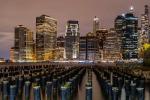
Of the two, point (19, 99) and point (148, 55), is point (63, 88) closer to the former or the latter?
point (19, 99)

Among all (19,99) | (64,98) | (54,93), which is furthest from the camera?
(54,93)

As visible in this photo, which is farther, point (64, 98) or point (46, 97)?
point (46, 97)

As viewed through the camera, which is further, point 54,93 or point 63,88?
point 54,93

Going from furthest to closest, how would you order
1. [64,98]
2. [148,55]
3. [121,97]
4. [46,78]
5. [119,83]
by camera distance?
[148,55] → [46,78] → [119,83] → [121,97] → [64,98]

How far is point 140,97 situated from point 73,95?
28.0ft

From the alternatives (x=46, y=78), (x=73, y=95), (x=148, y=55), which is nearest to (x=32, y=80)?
(x=46, y=78)

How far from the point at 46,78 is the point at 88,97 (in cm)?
1357

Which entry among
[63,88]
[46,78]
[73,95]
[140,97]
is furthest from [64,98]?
[46,78]

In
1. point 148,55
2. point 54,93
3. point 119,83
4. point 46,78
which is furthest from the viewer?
point 148,55

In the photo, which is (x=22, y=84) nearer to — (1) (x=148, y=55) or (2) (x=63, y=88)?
(2) (x=63, y=88)

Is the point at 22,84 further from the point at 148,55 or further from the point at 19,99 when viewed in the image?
the point at 148,55

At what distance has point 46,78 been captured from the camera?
35.9 m

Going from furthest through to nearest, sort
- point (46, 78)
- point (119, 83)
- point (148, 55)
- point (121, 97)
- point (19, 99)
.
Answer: point (148, 55) → point (46, 78) → point (119, 83) → point (19, 99) → point (121, 97)

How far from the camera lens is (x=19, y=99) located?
27969 mm
